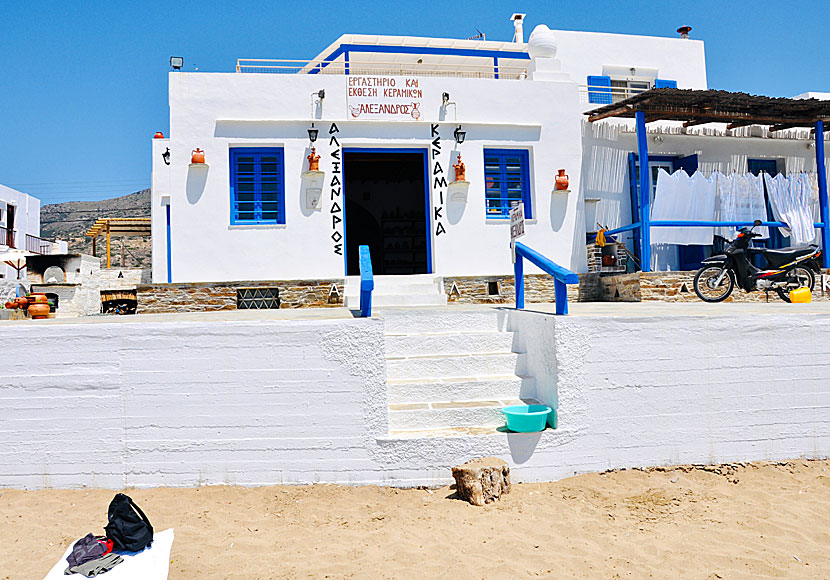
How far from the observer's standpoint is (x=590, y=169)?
12.1 meters

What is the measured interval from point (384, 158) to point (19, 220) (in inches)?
1148

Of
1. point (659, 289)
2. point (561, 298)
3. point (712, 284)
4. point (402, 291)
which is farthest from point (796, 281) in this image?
point (561, 298)

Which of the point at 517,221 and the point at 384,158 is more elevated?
the point at 384,158

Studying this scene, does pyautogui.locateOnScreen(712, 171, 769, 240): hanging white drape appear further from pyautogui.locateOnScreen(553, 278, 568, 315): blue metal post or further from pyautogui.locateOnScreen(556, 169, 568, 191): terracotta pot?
pyautogui.locateOnScreen(553, 278, 568, 315): blue metal post

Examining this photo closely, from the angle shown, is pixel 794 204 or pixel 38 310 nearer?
pixel 38 310

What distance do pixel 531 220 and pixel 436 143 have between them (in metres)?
2.18

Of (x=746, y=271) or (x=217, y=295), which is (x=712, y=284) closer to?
(x=746, y=271)

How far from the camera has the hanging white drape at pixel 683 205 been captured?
38.0ft

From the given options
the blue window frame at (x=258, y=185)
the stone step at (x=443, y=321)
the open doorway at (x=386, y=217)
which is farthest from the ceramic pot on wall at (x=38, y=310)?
the open doorway at (x=386, y=217)

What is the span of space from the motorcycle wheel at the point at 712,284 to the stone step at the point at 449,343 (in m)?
4.99

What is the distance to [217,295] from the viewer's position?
1021cm

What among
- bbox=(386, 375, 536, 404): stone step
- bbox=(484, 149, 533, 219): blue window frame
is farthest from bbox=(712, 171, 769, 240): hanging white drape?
bbox=(386, 375, 536, 404): stone step

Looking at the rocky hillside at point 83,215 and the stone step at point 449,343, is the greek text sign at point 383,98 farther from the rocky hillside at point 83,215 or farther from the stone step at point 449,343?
the rocky hillside at point 83,215

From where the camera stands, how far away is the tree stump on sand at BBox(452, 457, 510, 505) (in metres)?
4.50
